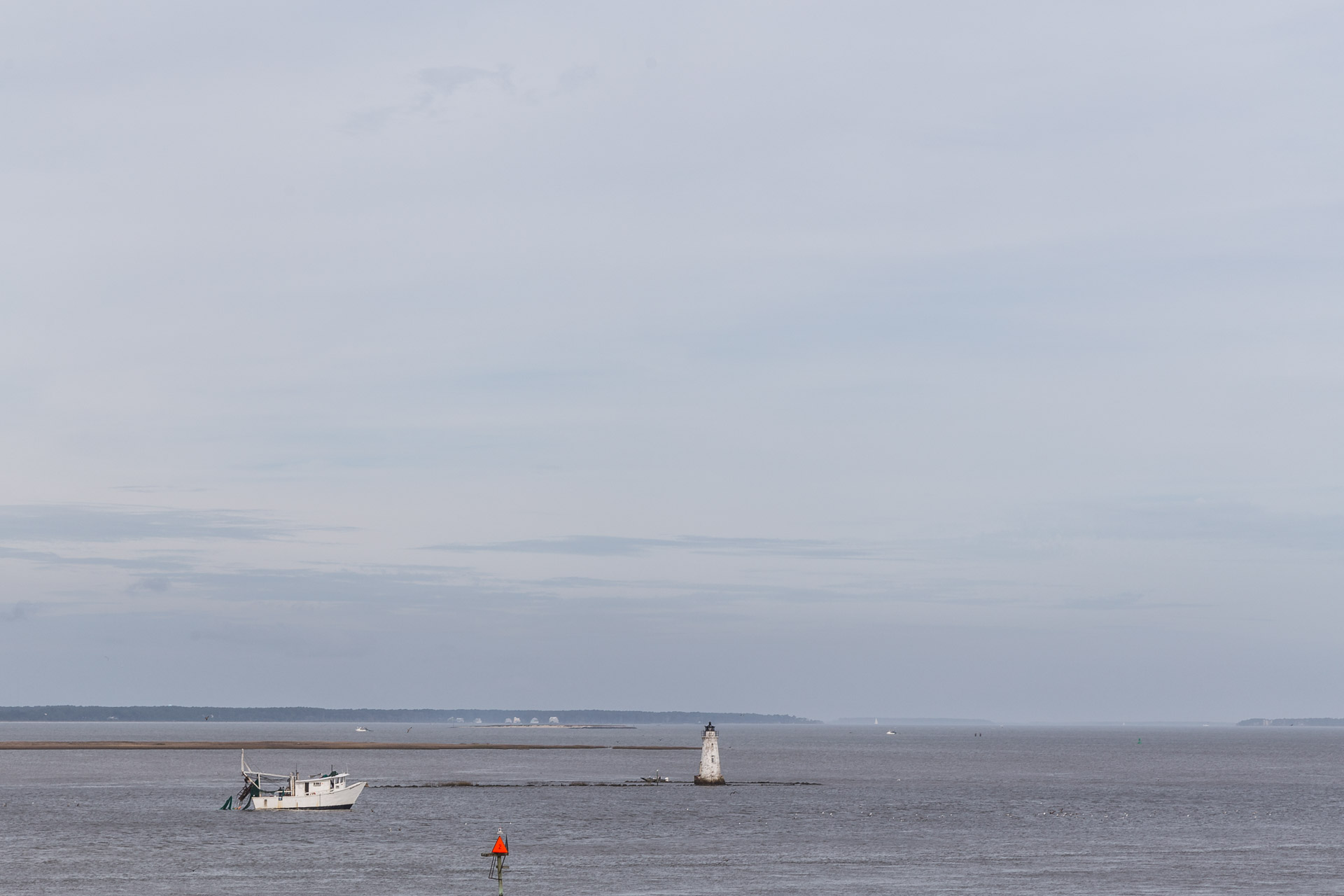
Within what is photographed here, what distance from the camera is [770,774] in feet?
585

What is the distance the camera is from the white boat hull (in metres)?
109

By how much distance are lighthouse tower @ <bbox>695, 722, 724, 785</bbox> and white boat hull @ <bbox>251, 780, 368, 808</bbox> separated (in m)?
38.2

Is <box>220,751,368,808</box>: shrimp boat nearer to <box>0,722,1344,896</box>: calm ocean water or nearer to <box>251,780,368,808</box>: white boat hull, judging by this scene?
<box>251,780,368,808</box>: white boat hull

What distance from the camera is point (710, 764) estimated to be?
140 metres

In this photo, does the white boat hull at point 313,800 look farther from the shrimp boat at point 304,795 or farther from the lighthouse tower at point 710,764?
the lighthouse tower at point 710,764

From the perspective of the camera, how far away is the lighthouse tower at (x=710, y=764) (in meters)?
138

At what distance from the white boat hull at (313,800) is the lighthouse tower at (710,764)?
38.2 m

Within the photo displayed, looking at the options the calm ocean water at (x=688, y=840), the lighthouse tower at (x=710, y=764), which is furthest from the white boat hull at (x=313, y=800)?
the lighthouse tower at (x=710, y=764)

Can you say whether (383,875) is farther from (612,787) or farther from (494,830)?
(612,787)

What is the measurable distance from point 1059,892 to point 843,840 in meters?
26.8

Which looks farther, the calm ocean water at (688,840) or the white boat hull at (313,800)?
the white boat hull at (313,800)

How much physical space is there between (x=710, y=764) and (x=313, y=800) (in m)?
43.9

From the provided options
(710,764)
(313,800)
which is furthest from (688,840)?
(710,764)

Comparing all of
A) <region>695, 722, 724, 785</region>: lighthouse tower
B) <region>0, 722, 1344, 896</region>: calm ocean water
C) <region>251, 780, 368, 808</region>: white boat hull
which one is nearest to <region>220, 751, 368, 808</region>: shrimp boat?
<region>251, 780, 368, 808</region>: white boat hull
